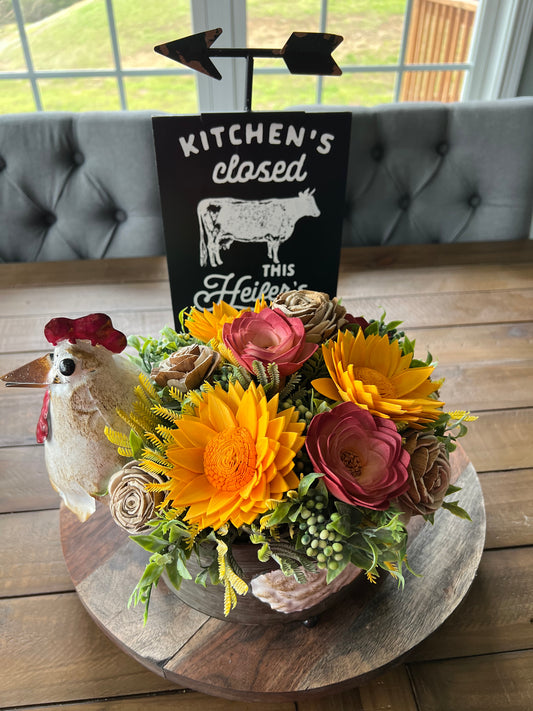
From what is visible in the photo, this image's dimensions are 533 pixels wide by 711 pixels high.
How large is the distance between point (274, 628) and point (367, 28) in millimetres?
1916

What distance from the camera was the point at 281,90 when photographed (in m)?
1.91

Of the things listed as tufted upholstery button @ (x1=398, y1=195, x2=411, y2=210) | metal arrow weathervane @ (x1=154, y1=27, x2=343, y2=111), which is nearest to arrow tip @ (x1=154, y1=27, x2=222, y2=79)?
metal arrow weathervane @ (x1=154, y1=27, x2=343, y2=111)

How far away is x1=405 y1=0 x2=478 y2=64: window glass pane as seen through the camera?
1842mm

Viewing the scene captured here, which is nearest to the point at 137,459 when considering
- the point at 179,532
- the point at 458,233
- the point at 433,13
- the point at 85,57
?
the point at 179,532

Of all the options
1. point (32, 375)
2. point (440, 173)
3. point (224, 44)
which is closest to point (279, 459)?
point (32, 375)

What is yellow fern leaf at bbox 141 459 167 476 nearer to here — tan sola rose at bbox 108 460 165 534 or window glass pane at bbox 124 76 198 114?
tan sola rose at bbox 108 460 165 534

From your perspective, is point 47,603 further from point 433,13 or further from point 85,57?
point 433,13

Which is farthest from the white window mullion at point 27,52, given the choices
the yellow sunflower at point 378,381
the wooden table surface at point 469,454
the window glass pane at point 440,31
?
the yellow sunflower at point 378,381

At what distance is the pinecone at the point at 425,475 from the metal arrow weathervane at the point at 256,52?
0.49 meters

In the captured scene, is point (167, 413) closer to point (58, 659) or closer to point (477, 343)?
point (58, 659)

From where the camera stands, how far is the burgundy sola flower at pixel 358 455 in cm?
42

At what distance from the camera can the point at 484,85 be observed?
76.2 inches

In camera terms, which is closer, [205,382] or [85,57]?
[205,382]

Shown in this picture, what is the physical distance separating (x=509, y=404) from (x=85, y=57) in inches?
66.1
